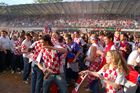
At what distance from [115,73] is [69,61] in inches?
213

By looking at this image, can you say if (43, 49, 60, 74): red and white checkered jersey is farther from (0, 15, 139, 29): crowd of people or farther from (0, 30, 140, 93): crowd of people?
(0, 15, 139, 29): crowd of people

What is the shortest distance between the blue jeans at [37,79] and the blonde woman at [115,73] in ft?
9.29

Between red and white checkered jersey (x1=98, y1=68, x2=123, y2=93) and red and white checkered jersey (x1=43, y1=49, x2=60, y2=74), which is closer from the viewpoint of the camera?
red and white checkered jersey (x1=98, y1=68, x2=123, y2=93)

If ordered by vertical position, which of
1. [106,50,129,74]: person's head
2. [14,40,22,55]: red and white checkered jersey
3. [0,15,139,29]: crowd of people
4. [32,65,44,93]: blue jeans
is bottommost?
[32,65,44,93]: blue jeans

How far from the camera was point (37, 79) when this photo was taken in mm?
7680

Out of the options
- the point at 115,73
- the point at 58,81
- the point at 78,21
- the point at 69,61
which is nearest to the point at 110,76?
the point at 115,73

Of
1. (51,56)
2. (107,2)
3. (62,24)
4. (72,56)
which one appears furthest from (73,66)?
(62,24)

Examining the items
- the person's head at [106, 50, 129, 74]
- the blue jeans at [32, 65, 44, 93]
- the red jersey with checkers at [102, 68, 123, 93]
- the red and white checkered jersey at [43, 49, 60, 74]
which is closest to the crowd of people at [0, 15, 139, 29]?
the blue jeans at [32, 65, 44, 93]

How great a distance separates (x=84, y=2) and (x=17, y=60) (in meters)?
37.8

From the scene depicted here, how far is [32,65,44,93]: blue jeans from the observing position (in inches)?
298

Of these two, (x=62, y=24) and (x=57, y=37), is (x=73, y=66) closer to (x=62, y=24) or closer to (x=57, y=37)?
(x=57, y=37)

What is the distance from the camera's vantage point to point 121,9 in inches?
2103

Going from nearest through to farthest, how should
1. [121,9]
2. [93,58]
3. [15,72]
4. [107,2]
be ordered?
[93,58] → [15,72] → [107,2] → [121,9]

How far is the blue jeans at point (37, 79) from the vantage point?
24.8 feet
